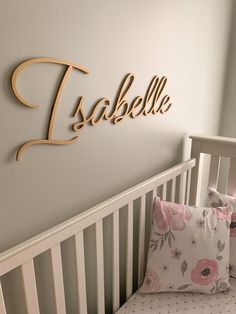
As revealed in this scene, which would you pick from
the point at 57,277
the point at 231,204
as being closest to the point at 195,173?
the point at 231,204

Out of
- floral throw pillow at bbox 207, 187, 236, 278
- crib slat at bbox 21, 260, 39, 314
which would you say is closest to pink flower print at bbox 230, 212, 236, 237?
floral throw pillow at bbox 207, 187, 236, 278

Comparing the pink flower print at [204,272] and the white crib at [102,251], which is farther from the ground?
the white crib at [102,251]

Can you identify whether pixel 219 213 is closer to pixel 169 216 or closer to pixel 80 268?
pixel 169 216

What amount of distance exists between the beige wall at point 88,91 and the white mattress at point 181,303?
507 millimetres

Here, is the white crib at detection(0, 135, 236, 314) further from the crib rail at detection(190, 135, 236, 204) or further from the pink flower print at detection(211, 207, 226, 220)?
Result: the pink flower print at detection(211, 207, 226, 220)

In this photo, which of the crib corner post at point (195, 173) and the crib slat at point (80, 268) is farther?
the crib corner post at point (195, 173)

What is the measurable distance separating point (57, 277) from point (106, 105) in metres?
0.62

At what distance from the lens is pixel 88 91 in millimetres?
1006

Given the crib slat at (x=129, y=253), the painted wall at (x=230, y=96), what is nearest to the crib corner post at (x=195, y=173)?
Answer: the painted wall at (x=230, y=96)

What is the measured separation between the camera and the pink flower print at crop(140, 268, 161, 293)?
1.32 m

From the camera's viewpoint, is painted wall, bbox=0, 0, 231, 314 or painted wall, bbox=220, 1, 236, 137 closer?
painted wall, bbox=0, 0, 231, 314

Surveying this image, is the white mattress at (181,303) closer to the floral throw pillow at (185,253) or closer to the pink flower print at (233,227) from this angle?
the floral throw pillow at (185,253)

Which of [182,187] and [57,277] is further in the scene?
[182,187]

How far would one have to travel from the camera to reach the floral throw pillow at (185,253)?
1310 millimetres
